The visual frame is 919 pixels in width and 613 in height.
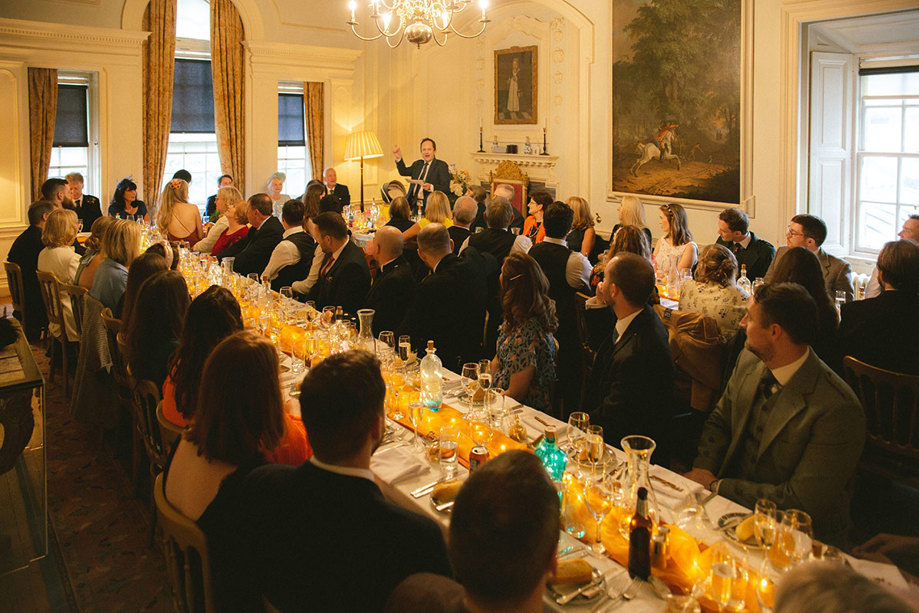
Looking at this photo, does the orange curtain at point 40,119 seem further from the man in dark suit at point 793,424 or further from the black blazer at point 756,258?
the man in dark suit at point 793,424

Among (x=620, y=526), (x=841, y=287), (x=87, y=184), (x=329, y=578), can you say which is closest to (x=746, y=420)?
(x=620, y=526)

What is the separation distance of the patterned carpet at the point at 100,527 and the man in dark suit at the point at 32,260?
1990 mm

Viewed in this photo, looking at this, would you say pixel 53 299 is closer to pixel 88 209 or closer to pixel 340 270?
pixel 340 270

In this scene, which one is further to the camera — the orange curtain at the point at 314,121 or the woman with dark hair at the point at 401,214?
the orange curtain at the point at 314,121

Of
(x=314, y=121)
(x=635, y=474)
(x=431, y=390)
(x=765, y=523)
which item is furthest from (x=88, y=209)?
(x=765, y=523)

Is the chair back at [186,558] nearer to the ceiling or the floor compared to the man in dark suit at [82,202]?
nearer to the floor

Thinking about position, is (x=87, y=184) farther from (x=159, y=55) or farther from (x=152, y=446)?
(x=152, y=446)

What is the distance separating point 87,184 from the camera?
10.2m

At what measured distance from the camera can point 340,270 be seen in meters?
5.39

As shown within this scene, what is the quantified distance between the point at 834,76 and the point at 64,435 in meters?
7.83

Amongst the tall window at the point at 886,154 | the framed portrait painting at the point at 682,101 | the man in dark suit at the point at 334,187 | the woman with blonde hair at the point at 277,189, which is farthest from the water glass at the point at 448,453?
the woman with blonde hair at the point at 277,189

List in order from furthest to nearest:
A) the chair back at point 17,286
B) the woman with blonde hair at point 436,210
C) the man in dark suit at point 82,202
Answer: the man in dark suit at point 82,202
the woman with blonde hair at point 436,210
the chair back at point 17,286

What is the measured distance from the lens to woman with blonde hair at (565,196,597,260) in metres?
7.24

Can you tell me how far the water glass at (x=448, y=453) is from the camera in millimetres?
2666
